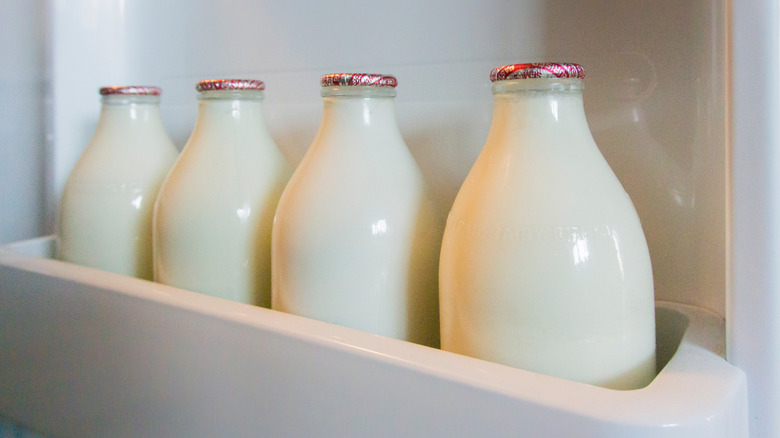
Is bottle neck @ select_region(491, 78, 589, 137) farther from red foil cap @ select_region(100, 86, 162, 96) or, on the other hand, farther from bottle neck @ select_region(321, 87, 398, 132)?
red foil cap @ select_region(100, 86, 162, 96)

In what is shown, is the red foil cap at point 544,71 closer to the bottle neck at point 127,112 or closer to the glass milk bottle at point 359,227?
the glass milk bottle at point 359,227

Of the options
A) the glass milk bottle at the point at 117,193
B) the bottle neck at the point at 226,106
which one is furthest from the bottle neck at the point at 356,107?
the glass milk bottle at the point at 117,193

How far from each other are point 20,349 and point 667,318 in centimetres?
50

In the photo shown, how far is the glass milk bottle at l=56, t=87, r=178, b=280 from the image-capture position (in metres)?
0.53

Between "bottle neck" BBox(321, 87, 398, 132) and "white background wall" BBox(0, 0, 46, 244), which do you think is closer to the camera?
"bottle neck" BBox(321, 87, 398, 132)

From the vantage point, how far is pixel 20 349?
0.52 metres

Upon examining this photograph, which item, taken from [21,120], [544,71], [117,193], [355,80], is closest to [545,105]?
[544,71]

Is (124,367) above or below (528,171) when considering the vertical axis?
below

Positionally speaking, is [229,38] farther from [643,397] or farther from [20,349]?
[643,397]

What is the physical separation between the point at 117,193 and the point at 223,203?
5.6 inches

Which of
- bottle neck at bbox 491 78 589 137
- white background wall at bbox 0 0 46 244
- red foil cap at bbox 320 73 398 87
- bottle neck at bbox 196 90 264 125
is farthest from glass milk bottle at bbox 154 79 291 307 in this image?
white background wall at bbox 0 0 46 244

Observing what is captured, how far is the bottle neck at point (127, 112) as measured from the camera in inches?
21.8

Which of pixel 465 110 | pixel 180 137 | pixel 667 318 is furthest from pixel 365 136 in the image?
pixel 180 137

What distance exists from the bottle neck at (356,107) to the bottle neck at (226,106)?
4.0 inches
